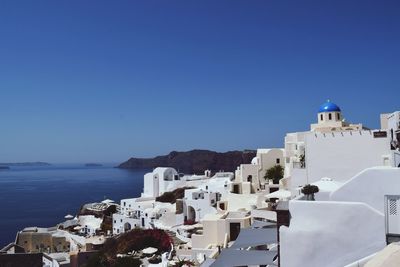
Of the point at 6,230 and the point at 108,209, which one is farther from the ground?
the point at 108,209

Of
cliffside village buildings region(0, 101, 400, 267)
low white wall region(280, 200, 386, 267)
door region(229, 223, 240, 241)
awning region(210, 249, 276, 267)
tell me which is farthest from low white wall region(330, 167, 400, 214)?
door region(229, 223, 240, 241)

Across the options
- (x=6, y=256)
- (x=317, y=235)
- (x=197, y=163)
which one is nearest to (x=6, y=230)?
(x=6, y=256)

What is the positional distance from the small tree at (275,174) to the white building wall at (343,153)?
13.5 metres

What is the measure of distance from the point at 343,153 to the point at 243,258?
39.3 ft

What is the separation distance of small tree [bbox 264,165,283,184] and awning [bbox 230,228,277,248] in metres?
22.5

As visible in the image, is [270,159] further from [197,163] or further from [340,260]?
[197,163]

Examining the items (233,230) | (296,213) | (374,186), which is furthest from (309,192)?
(233,230)

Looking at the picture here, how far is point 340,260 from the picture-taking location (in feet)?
26.7

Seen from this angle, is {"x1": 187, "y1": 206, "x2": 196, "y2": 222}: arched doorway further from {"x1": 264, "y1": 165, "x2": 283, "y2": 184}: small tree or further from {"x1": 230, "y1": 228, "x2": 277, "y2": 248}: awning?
{"x1": 230, "y1": 228, "x2": 277, "y2": 248}: awning

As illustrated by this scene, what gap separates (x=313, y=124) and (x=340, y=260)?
2621 centimetres

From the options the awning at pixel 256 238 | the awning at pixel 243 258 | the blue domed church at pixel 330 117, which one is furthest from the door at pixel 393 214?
the blue domed church at pixel 330 117

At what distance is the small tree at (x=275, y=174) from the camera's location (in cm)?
3484

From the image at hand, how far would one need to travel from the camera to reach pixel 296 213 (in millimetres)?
8570

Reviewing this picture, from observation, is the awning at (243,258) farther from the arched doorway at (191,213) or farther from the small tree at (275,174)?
the arched doorway at (191,213)
